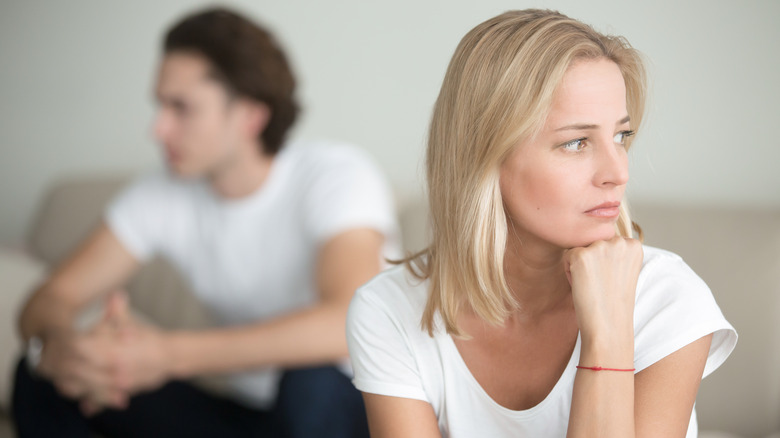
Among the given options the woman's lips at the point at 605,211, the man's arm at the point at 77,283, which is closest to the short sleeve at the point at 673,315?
the woman's lips at the point at 605,211

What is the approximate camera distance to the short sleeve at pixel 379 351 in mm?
832

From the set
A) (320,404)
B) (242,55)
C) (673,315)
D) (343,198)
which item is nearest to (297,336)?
(320,404)

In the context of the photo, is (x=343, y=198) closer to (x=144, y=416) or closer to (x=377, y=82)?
(x=377, y=82)

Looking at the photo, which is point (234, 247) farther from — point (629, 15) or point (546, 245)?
point (629, 15)

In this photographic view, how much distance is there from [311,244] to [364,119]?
0.51 metres

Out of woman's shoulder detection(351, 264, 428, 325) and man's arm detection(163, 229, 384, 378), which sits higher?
woman's shoulder detection(351, 264, 428, 325)

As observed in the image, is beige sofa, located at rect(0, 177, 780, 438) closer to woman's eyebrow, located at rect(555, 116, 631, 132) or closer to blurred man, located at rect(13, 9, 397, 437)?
woman's eyebrow, located at rect(555, 116, 631, 132)

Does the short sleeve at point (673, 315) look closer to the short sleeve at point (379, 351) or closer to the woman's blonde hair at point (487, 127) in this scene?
the woman's blonde hair at point (487, 127)

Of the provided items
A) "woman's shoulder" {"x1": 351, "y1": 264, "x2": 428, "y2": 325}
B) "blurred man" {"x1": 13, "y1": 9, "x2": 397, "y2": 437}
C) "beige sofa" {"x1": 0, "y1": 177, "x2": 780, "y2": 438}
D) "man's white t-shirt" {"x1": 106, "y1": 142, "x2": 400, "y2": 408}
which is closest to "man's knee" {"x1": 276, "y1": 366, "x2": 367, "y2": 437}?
"blurred man" {"x1": 13, "y1": 9, "x2": 397, "y2": 437}

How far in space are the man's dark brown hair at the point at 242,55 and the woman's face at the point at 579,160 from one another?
0.97 metres

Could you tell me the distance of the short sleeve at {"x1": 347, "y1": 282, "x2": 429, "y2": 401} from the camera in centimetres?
83

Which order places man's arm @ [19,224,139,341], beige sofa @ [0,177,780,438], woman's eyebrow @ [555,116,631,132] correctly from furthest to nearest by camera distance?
1. man's arm @ [19,224,139,341]
2. beige sofa @ [0,177,780,438]
3. woman's eyebrow @ [555,116,631,132]

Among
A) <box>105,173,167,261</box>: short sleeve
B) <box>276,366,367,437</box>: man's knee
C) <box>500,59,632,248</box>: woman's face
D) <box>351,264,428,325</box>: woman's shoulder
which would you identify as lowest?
<box>276,366,367,437</box>: man's knee

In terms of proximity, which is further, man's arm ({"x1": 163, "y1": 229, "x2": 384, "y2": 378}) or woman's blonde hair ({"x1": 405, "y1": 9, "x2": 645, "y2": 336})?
man's arm ({"x1": 163, "y1": 229, "x2": 384, "y2": 378})
